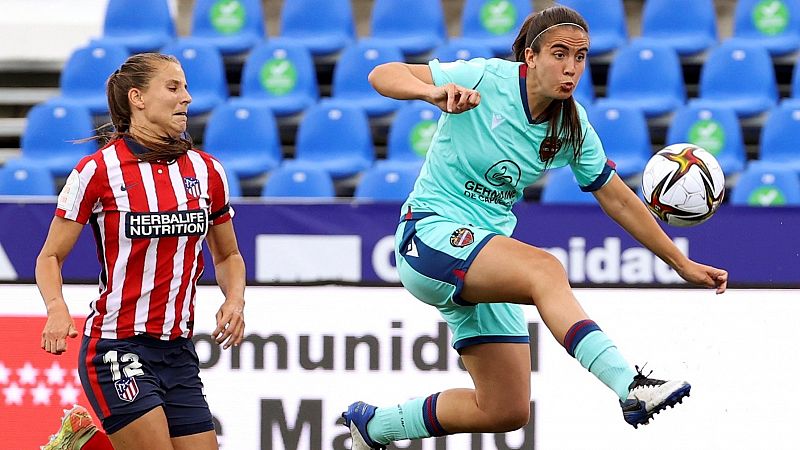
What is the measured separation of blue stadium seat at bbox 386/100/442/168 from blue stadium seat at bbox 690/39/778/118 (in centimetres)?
177

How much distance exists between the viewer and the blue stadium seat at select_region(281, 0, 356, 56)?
28.8ft

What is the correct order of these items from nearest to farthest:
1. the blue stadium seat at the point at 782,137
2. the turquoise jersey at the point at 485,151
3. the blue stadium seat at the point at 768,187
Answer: the turquoise jersey at the point at 485,151, the blue stadium seat at the point at 768,187, the blue stadium seat at the point at 782,137

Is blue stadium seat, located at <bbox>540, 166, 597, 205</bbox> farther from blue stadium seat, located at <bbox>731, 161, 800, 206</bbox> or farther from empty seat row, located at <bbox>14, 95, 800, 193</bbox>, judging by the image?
blue stadium seat, located at <bbox>731, 161, 800, 206</bbox>

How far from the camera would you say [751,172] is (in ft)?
24.5

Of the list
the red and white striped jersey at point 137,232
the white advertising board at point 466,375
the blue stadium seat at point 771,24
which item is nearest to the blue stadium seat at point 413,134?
the blue stadium seat at point 771,24

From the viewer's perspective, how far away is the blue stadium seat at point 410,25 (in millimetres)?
8570

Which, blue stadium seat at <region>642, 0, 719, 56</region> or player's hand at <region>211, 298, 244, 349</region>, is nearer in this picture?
player's hand at <region>211, 298, 244, 349</region>

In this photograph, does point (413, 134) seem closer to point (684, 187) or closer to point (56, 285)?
point (684, 187)

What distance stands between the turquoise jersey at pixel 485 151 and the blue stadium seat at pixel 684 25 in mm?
4744

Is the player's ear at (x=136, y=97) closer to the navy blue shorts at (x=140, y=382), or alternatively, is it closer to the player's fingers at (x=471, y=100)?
the navy blue shorts at (x=140, y=382)

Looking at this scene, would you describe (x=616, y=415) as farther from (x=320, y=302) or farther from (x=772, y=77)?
(x=772, y=77)

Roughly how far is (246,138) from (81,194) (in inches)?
179

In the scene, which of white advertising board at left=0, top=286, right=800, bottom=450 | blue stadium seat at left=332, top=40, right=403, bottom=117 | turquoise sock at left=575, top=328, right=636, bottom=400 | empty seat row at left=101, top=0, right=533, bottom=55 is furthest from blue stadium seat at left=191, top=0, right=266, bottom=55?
turquoise sock at left=575, top=328, right=636, bottom=400

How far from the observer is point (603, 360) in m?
3.41
